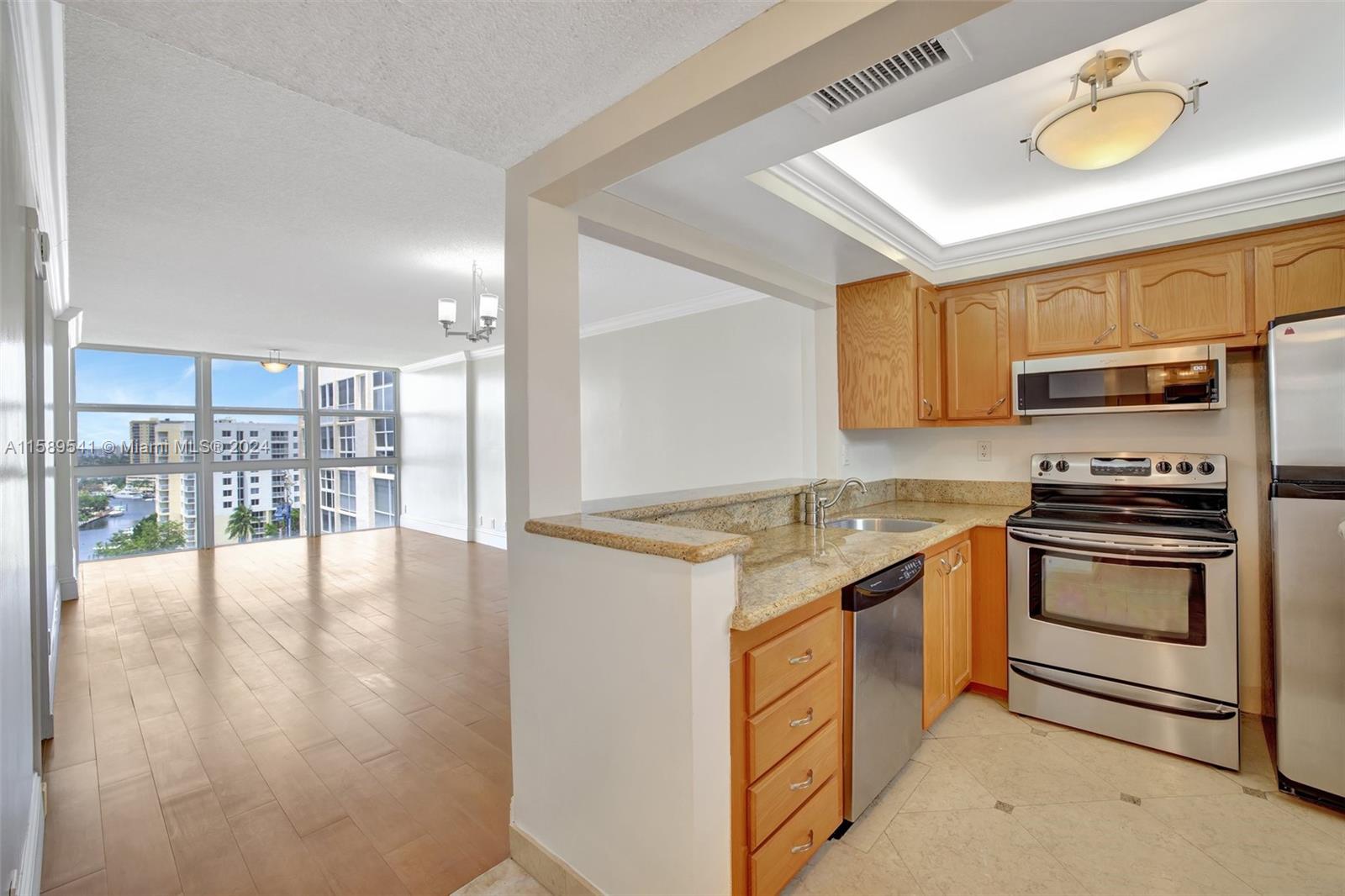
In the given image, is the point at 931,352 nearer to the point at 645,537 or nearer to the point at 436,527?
the point at 645,537

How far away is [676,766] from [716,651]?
0.96 feet

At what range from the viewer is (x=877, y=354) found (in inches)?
124

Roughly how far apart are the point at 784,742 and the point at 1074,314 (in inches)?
104

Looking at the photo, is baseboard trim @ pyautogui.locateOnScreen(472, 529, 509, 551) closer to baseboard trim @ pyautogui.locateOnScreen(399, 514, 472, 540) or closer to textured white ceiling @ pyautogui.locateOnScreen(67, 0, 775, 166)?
baseboard trim @ pyautogui.locateOnScreen(399, 514, 472, 540)

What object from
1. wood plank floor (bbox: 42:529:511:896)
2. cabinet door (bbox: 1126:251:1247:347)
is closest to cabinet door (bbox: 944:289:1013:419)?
cabinet door (bbox: 1126:251:1247:347)

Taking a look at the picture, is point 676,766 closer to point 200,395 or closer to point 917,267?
point 917,267

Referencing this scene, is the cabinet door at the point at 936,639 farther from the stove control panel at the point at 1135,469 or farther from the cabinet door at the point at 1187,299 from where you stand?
the cabinet door at the point at 1187,299

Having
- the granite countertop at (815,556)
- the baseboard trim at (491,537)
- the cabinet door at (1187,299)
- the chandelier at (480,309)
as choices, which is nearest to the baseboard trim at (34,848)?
the granite countertop at (815,556)

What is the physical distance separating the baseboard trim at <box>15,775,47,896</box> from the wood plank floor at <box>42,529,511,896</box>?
0.22 ft

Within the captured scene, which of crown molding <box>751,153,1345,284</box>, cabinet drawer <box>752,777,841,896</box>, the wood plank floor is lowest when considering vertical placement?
the wood plank floor

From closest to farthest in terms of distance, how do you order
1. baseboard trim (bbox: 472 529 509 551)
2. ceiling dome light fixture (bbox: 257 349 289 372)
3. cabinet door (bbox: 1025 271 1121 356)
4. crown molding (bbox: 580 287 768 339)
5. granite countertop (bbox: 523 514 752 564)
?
granite countertop (bbox: 523 514 752 564) → cabinet door (bbox: 1025 271 1121 356) → crown molding (bbox: 580 287 768 339) → baseboard trim (bbox: 472 529 509 551) → ceiling dome light fixture (bbox: 257 349 289 372)

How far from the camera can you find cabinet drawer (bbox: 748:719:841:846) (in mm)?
1487

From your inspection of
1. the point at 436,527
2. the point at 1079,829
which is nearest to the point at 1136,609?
the point at 1079,829

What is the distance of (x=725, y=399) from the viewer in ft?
14.8
